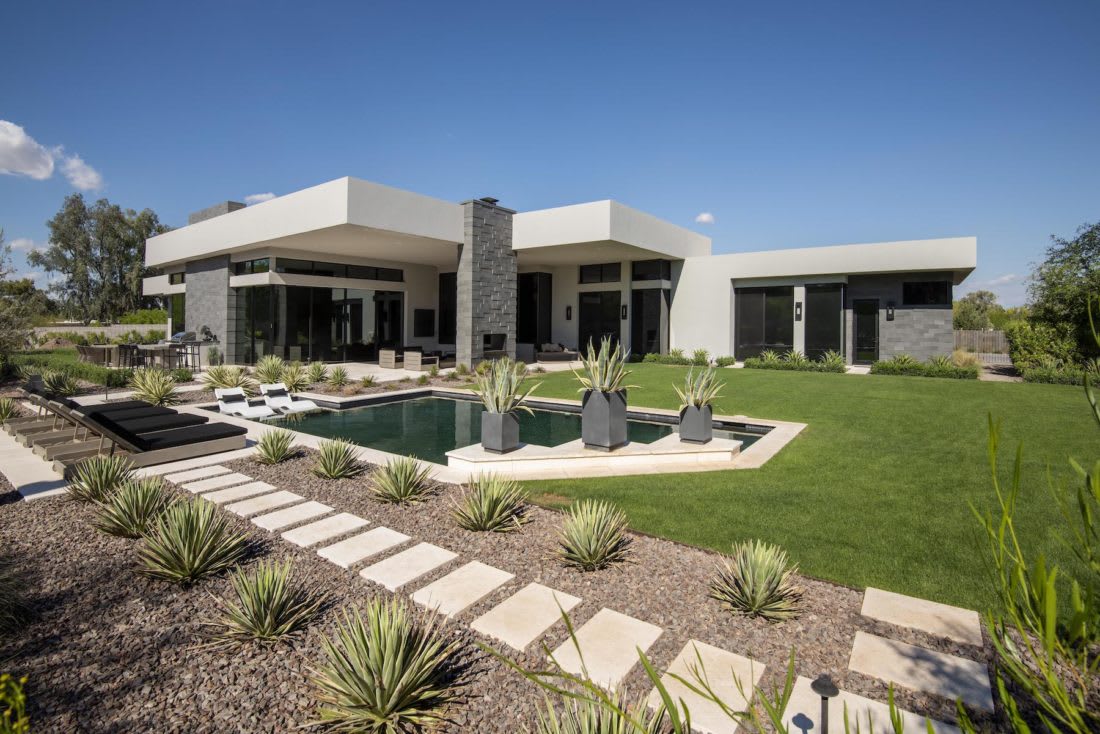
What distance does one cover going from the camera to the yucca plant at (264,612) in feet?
10.3

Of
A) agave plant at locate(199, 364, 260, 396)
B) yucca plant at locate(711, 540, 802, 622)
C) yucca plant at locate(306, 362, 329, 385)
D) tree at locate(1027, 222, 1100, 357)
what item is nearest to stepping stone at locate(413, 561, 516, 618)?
yucca plant at locate(711, 540, 802, 622)

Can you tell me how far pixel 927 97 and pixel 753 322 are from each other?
8.72 meters

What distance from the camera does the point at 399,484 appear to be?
557cm

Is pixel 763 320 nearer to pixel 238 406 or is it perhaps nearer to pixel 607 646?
pixel 238 406

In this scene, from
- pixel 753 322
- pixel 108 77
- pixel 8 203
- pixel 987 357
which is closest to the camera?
pixel 108 77

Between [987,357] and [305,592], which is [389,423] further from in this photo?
[987,357]

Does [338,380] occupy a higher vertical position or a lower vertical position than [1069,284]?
lower

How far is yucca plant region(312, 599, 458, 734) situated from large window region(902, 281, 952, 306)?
20282 millimetres

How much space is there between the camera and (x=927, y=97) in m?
13.0

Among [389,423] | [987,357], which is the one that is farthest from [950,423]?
[987,357]

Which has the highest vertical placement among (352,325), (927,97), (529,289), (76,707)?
(927,97)

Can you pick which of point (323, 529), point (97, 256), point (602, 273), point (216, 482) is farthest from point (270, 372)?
point (97, 256)

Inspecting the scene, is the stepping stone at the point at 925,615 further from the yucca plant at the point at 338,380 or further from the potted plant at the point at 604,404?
the yucca plant at the point at 338,380

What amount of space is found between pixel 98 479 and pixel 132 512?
1.32m
